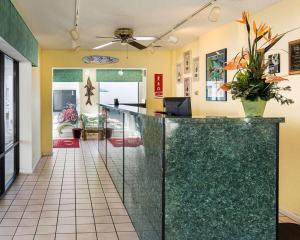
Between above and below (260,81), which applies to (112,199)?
below

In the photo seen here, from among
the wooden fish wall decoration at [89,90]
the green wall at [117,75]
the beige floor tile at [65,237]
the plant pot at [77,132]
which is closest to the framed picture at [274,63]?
the beige floor tile at [65,237]

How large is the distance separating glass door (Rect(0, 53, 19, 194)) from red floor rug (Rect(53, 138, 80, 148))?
13.9 ft

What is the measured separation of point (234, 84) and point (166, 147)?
0.69 m

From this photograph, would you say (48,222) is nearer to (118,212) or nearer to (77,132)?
(118,212)

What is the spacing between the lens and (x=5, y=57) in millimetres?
5742

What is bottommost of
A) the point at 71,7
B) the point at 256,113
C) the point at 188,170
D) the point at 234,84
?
the point at 188,170

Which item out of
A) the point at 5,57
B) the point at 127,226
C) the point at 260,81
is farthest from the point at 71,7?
the point at 260,81

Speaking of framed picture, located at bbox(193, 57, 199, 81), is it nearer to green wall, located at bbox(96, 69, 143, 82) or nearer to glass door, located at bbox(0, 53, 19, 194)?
glass door, located at bbox(0, 53, 19, 194)

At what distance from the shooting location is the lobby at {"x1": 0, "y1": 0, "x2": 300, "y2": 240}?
2.66m

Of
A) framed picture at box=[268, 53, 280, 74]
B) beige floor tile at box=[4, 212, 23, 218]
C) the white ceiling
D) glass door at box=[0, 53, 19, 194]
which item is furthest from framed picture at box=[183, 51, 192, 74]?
beige floor tile at box=[4, 212, 23, 218]

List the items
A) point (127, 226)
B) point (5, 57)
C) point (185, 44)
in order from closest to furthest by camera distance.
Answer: point (127, 226) → point (5, 57) → point (185, 44)

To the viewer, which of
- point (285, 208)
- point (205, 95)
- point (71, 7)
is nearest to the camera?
point (285, 208)

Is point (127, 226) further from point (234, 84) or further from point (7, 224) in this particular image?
point (234, 84)

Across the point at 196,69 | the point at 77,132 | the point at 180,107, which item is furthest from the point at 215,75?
the point at 77,132
